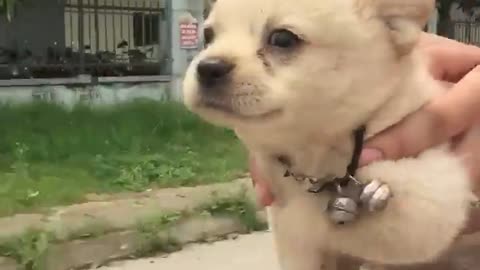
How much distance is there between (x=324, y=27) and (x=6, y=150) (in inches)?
177

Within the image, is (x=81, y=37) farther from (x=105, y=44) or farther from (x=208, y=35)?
(x=208, y=35)

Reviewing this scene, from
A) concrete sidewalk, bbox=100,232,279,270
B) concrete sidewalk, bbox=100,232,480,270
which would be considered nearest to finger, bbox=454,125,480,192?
concrete sidewalk, bbox=100,232,480,270

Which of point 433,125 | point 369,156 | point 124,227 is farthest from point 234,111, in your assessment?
point 124,227

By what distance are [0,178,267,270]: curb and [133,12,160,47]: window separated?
17.9 ft

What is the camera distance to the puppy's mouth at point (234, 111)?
64.1 inches

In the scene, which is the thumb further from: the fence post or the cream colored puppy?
the fence post

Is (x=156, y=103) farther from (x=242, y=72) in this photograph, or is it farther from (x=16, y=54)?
(x=242, y=72)

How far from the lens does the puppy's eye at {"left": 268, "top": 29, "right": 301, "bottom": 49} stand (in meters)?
1.68

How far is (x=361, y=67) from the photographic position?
5.56 ft

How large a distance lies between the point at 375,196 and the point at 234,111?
1.02 feet

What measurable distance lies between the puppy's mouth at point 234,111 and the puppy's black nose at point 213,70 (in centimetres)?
3

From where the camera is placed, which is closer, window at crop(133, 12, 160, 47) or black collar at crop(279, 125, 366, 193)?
black collar at crop(279, 125, 366, 193)

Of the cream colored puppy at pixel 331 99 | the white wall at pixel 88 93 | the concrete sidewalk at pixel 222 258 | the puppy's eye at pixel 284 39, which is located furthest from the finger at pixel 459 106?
the white wall at pixel 88 93

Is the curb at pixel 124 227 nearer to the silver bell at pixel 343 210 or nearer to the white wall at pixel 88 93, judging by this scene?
the silver bell at pixel 343 210
